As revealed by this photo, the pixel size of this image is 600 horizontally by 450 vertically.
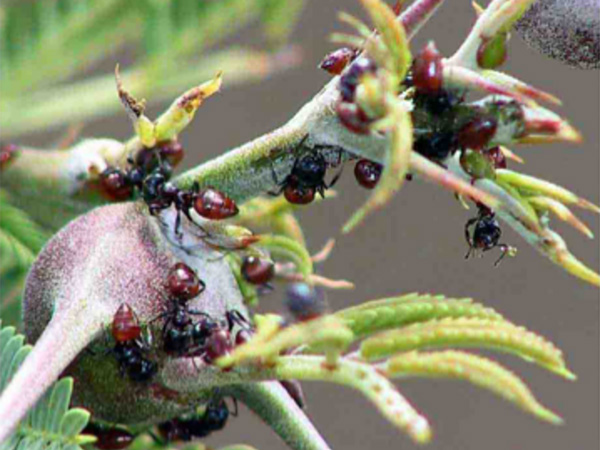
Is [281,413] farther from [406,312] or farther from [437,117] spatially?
[437,117]

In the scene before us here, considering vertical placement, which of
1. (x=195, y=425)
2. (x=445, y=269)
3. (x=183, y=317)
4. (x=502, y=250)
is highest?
(x=183, y=317)

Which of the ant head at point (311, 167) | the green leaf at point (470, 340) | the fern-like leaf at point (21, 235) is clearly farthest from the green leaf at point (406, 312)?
the fern-like leaf at point (21, 235)

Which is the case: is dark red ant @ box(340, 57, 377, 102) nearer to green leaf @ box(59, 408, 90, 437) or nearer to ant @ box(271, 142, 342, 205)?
ant @ box(271, 142, 342, 205)

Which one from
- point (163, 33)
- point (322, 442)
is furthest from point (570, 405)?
point (322, 442)

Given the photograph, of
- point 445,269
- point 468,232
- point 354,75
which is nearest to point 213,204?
point 354,75

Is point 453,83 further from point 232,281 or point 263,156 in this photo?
point 232,281

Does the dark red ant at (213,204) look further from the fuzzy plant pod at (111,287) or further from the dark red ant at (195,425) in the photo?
the dark red ant at (195,425)
